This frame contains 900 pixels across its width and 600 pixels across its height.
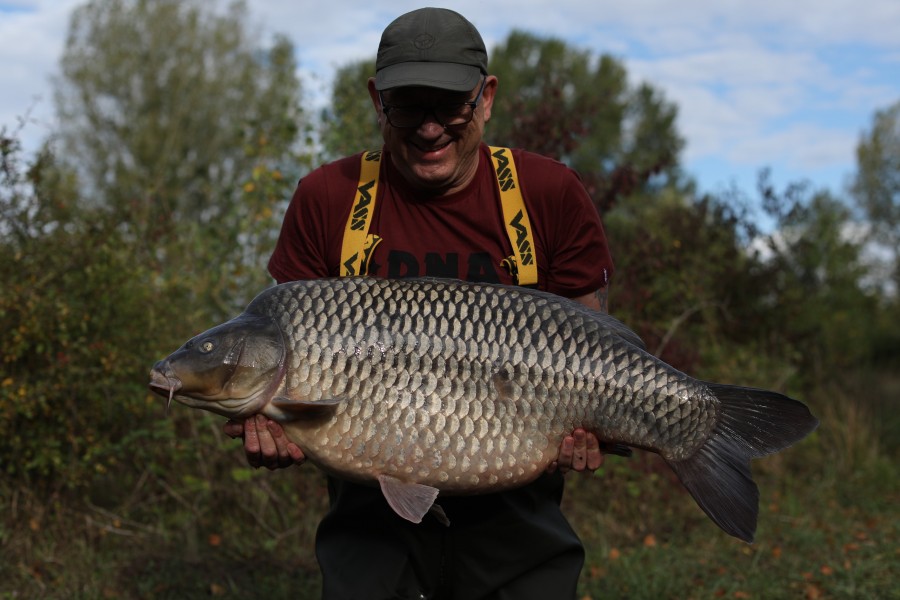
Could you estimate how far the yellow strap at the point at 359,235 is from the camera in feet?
8.26

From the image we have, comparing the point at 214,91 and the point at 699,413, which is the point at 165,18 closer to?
the point at 214,91

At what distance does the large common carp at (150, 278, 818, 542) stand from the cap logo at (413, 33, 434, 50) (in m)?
0.57

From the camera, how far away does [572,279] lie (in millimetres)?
2596

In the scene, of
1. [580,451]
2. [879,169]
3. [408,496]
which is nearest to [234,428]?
[408,496]

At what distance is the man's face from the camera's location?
2.46 meters

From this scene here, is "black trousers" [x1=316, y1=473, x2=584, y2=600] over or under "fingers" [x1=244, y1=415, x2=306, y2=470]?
under

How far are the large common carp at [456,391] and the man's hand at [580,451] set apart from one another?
0.08ft

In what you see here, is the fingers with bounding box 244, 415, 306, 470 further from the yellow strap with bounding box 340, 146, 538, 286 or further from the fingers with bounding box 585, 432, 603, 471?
the fingers with bounding box 585, 432, 603, 471

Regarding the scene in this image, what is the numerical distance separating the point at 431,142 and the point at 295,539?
3.12m

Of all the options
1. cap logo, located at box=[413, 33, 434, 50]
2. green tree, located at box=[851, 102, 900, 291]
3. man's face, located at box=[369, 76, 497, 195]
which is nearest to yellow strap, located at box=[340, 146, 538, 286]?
man's face, located at box=[369, 76, 497, 195]

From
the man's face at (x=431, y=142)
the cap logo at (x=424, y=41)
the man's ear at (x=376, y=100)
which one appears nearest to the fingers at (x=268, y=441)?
the man's face at (x=431, y=142)

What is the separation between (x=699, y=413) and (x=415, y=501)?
0.71 m

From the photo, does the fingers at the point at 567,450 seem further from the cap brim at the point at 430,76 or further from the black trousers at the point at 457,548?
the cap brim at the point at 430,76

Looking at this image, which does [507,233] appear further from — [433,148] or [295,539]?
[295,539]
